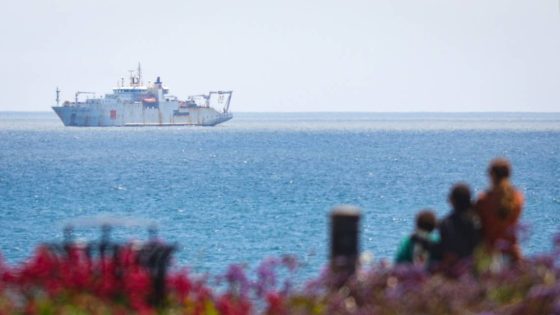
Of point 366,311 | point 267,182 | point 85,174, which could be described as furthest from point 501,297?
point 85,174

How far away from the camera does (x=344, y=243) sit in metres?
9.58

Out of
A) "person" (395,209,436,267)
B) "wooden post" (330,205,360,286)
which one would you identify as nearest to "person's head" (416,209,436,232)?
"person" (395,209,436,267)

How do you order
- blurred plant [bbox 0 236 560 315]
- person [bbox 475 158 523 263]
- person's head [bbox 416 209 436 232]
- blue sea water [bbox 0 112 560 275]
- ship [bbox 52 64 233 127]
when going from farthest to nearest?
ship [bbox 52 64 233 127] < blue sea water [bbox 0 112 560 275] < person [bbox 475 158 523 263] < person's head [bbox 416 209 436 232] < blurred plant [bbox 0 236 560 315]

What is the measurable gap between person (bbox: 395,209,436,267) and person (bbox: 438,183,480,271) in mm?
92

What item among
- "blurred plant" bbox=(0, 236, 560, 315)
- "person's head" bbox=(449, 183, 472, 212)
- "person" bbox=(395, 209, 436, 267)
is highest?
"person's head" bbox=(449, 183, 472, 212)

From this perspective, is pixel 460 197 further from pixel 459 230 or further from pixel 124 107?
pixel 124 107

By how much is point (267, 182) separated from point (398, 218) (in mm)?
25349

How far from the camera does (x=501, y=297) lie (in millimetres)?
9117

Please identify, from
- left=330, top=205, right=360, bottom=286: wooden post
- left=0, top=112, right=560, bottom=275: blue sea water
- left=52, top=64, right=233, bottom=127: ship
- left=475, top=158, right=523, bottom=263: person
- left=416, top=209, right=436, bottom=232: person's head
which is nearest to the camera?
left=330, top=205, right=360, bottom=286: wooden post

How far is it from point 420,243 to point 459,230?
320mm

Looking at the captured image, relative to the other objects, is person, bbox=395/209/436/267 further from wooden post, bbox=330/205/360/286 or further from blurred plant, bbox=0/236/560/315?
wooden post, bbox=330/205/360/286

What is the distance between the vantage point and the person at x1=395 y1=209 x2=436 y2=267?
1023cm

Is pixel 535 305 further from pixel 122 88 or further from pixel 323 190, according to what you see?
pixel 122 88

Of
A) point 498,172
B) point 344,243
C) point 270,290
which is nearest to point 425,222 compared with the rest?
point 498,172
